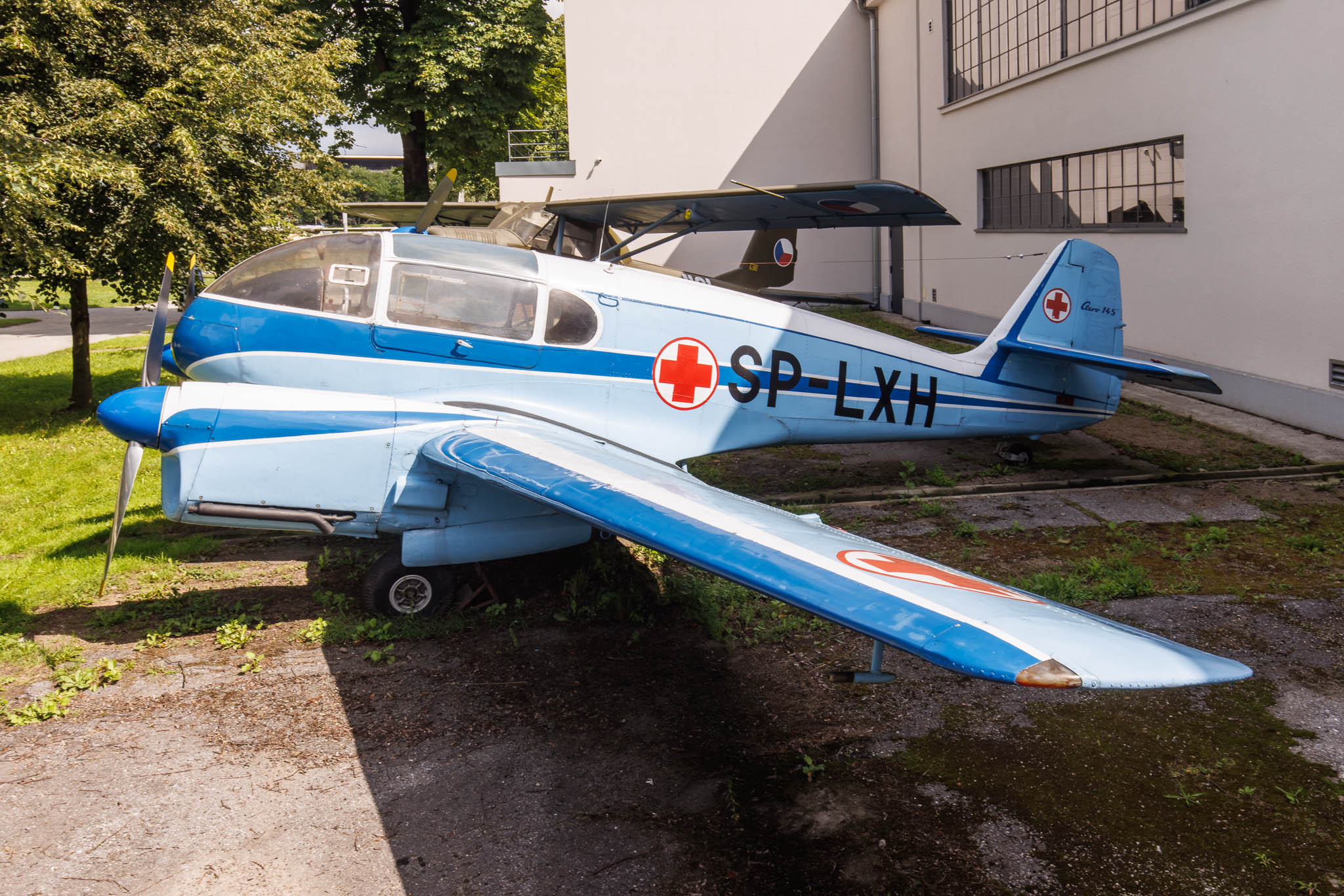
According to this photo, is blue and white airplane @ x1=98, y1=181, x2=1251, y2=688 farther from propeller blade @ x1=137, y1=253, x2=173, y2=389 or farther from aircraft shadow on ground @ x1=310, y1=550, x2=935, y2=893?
aircraft shadow on ground @ x1=310, y1=550, x2=935, y2=893

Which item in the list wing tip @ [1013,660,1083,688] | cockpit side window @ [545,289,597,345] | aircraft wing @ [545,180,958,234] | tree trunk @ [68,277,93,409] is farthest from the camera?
tree trunk @ [68,277,93,409]

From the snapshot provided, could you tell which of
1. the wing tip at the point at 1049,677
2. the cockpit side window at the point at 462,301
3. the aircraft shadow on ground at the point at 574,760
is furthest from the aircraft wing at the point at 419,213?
the wing tip at the point at 1049,677

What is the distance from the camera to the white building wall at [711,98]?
1001 inches

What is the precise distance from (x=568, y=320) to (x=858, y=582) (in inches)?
154

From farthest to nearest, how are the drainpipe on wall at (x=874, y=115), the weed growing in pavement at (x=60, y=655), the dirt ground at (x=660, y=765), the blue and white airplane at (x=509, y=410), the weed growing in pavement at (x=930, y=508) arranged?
1. the drainpipe on wall at (x=874, y=115)
2. the weed growing in pavement at (x=930, y=508)
3. the weed growing in pavement at (x=60, y=655)
4. the blue and white airplane at (x=509, y=410)
5. the dirt ground at (x=660, y=765)

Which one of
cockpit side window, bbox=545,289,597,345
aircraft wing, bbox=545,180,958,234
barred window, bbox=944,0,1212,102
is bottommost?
cockpit side window, bbox=545,289,597,345

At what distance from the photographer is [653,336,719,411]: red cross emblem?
718 cm

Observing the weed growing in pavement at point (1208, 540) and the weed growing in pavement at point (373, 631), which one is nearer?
the weed growing in pavement at point (373, 631)

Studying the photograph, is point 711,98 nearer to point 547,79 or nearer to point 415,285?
point 547,79

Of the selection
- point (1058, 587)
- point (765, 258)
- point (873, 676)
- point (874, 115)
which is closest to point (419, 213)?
point (765, 258)

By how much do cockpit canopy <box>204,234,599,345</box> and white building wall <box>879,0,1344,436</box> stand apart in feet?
30.0

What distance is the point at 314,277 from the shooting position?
6.29 meters

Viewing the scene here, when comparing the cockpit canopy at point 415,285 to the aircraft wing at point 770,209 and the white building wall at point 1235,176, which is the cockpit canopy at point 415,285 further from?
the white building wall at point 1235,176

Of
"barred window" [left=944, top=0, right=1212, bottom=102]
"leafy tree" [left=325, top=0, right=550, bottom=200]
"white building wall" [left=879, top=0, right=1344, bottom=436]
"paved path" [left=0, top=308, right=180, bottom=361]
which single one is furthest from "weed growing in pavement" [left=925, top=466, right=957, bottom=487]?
"leafy tree" [left=325, top=0, right=550, bottom=200]
